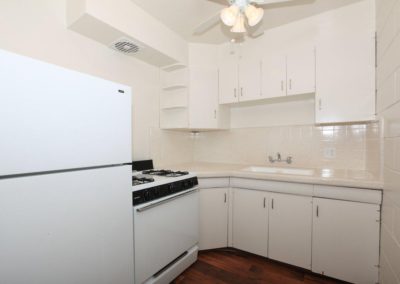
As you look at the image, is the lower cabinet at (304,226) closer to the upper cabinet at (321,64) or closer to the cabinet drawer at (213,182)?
the cabinet drawer at (213,182)

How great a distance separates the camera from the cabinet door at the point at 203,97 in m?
2.47

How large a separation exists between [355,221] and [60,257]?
6.41 feet

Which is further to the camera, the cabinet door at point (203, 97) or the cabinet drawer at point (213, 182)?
the cabinet door at point (203, 97)

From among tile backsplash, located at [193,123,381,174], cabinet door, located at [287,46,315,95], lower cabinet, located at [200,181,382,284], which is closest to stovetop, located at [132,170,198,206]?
lower cabinet, located at [200,181,382,284]

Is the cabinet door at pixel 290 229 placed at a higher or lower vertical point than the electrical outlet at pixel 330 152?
lower

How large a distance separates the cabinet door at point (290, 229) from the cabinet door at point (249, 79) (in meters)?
1.14

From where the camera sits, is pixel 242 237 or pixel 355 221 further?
pixel 242 237

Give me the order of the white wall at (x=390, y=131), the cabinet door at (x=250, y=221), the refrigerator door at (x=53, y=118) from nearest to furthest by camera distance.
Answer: the refrigerator door at (x=53, y=118), the white wall at (x=390, y=131), the cabinet door at (x=250, y=221)

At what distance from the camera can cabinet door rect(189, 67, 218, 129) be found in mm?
2467

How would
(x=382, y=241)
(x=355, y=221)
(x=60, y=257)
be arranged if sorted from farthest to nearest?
(x=355, y=221) → (x=382, y=241) → (x=60, y=257)

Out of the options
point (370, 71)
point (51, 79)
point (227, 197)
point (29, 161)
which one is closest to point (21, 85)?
point (51, 79)

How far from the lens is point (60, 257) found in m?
0.94

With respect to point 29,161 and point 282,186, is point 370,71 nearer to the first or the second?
point 282,186

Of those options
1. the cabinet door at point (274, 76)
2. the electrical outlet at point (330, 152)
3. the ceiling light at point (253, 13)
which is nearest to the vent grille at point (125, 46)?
the ceiling light at point (253, 13)
